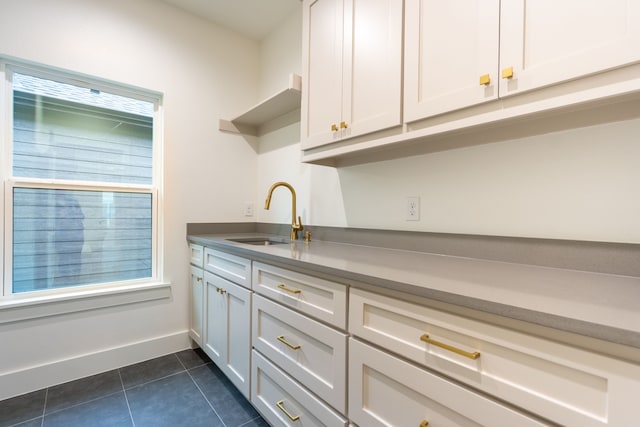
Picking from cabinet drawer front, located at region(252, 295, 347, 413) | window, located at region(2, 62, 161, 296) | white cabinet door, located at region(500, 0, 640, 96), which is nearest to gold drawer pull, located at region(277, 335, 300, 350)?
cabinet drawer front, located at region(252, 295, 347, 413)

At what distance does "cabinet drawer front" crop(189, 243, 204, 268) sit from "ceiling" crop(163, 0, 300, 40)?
1.72 m

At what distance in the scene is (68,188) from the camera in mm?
1890

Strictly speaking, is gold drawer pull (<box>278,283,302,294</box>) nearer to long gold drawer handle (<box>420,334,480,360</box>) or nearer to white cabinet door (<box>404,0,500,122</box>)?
long gold drawer handle (<box>420,334,480,360</box>)

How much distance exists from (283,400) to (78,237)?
66.3 inches

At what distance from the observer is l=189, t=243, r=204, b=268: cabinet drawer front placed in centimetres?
205

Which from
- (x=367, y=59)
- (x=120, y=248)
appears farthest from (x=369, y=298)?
(x=120, y=248)

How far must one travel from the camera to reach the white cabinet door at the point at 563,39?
71 centimetres

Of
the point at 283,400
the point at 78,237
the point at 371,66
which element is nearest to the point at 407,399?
the point at 283,400

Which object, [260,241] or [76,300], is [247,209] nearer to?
[260,241]

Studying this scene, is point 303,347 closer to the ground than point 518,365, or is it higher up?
closer to the ground

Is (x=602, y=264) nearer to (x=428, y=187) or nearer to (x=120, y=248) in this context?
(x=428, y=187)

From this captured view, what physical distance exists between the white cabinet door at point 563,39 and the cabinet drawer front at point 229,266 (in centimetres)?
129

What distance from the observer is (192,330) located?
86.7 inches

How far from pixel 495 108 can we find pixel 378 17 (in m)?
0.65
